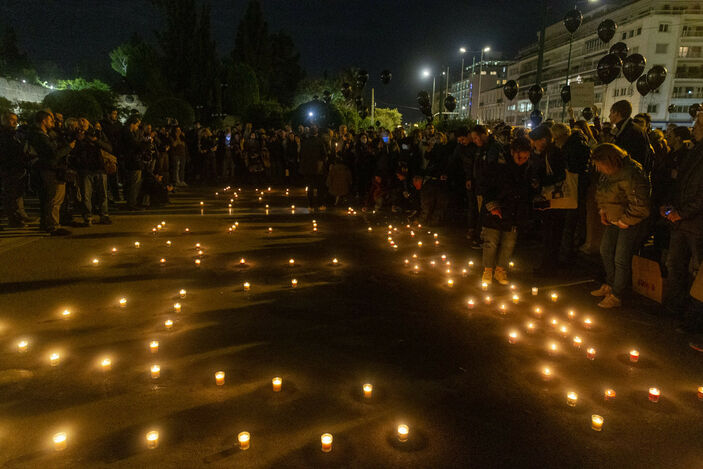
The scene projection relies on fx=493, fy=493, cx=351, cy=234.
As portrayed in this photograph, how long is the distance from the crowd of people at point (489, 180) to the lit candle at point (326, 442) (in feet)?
14.4

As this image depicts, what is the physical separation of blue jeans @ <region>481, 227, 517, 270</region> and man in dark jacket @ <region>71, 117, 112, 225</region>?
822 centimetres

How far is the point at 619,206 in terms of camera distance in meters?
5.87

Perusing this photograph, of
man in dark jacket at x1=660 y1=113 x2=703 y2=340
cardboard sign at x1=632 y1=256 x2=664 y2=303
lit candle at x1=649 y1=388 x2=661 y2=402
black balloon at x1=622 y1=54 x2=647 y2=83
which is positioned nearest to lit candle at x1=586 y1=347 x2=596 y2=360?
lit candle at x1=649 y1=388 x2=661 y2=402

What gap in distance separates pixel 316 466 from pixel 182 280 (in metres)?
4.66

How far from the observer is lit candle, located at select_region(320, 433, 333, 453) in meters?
3.29

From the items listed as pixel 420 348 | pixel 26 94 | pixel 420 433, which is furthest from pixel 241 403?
pixel 26 94

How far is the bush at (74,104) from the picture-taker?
23.1 m

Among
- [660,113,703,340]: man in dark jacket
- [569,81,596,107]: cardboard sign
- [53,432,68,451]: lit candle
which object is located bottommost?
[53,432,68,451]: lit candle

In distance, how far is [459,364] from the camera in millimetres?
4645

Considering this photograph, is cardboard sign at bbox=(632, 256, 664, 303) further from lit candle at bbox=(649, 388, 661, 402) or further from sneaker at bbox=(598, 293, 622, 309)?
lit candle at bbox=(649, 388, 661, 402)

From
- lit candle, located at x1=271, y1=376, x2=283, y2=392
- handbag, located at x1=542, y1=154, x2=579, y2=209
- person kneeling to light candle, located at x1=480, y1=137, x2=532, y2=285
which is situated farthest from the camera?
handbag, located at x1=542, y1=154, x2=579, y2=209

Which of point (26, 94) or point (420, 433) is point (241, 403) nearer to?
point (420, 433)

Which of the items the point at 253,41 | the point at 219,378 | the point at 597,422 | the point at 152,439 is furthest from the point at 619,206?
the point at 253,41

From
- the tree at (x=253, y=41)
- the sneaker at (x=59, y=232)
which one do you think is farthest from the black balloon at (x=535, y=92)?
the tree at (x=253, y=41)
